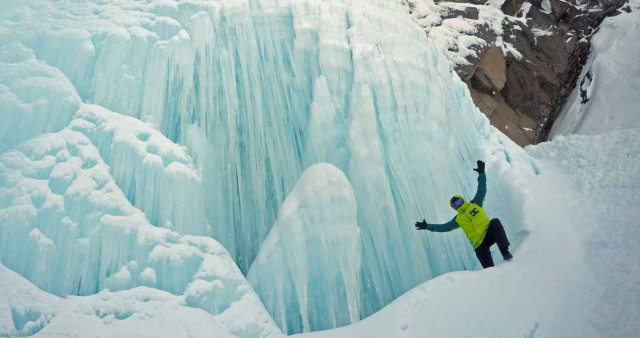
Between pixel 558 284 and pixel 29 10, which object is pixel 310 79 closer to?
pixel 29 10

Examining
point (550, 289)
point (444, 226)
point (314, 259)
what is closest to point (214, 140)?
point (314, 259)

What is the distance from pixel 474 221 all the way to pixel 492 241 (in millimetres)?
264

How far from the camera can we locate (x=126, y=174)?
4.67m

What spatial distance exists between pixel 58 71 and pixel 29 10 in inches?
39.0

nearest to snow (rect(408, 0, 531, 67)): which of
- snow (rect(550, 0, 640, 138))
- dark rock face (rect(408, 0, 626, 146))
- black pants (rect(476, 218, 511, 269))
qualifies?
dark rock face (rect(408, 0, 626, 146))

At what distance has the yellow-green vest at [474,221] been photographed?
16.7ft

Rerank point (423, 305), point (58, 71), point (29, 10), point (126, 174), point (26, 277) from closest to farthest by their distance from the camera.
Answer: point (26, 277) < point (423, 305) < point (126, 174) < point (58, 71) < point (29, 10)

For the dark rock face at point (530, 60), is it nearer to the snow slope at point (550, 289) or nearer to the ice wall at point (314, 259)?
the snow slope at point (550, 289)

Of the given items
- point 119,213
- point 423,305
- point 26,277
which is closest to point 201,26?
point 119,213

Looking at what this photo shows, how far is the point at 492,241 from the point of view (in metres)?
5.05

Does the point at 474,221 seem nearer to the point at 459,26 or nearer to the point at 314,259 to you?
the point at 314,259

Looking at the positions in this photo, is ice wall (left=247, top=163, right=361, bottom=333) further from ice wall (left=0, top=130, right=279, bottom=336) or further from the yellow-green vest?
the yellow-green vest

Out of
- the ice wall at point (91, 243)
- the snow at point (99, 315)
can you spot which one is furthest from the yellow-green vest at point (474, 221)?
the snow at point (99, 315)

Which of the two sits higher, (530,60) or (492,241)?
(492,241)
